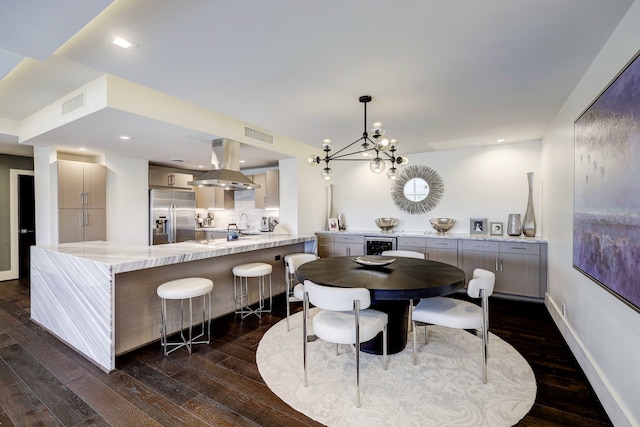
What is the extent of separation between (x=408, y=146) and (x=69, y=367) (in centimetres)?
500

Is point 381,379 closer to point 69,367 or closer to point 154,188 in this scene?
point 69,367

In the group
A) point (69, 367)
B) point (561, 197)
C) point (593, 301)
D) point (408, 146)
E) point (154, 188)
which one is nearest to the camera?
point (593, 301)

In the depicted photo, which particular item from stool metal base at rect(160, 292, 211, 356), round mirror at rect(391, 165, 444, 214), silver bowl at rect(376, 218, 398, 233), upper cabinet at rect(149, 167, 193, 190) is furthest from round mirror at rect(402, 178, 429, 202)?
upper cabinet at rect(149, 167, 193, 190)

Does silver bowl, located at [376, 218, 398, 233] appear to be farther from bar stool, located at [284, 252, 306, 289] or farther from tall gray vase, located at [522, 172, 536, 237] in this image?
tall gray vase, located at [522, 172, 536, 237]

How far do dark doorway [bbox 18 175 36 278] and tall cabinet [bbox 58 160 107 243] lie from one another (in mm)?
1847

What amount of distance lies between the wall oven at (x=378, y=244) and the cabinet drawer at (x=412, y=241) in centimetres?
12

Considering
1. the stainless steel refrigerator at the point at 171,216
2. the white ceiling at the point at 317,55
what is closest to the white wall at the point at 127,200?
the stainless steel refrigerator at the point at 171,216

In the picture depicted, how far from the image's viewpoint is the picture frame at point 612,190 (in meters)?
1.50

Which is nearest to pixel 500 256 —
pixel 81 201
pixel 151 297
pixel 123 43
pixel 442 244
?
pixel 442 244

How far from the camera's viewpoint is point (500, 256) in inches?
170

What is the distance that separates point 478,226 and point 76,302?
5419mm

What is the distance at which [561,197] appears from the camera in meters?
3.08

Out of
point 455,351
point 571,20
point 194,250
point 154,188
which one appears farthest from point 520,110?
point 154,188

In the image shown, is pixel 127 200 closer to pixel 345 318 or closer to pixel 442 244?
pixel 345 318
